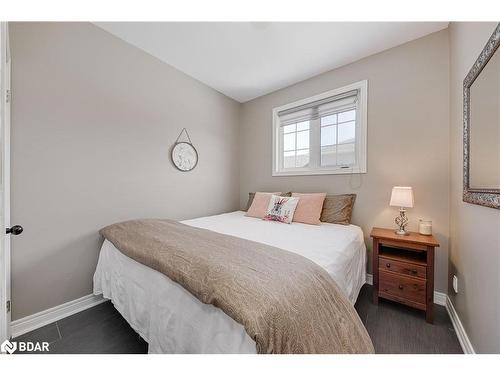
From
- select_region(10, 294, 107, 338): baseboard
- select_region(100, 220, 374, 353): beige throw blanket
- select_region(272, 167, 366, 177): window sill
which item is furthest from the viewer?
select_region(272, 167, 366, 177): window sill

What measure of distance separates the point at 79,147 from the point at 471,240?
3157mm

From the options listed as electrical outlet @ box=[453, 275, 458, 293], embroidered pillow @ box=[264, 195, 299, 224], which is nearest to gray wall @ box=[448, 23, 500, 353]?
electrical outlet @ box=[453, 275, 458, 293]

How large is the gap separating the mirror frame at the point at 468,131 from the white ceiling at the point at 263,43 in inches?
38.9

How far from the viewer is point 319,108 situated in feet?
8.61

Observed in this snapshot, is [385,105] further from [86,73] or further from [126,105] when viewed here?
[86,73]

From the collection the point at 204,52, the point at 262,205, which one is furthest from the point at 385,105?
the point at 204,52

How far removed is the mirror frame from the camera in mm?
946

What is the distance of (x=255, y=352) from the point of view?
68 centimetres

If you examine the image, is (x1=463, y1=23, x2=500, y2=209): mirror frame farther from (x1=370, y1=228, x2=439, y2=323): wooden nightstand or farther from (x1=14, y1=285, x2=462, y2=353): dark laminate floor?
(x1=14, y1=285, x2=462, y2=353): dark laminate floor

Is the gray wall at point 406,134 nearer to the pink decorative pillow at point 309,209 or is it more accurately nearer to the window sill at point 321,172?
the window sill at point 321,172

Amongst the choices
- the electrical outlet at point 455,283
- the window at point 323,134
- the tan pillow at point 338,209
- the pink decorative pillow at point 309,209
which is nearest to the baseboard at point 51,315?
the pink decorative pillow at point 309,209

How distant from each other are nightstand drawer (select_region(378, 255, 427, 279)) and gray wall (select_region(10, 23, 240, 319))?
2321 mm

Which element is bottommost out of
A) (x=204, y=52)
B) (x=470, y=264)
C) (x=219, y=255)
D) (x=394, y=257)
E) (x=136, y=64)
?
(x=394, y=257)
